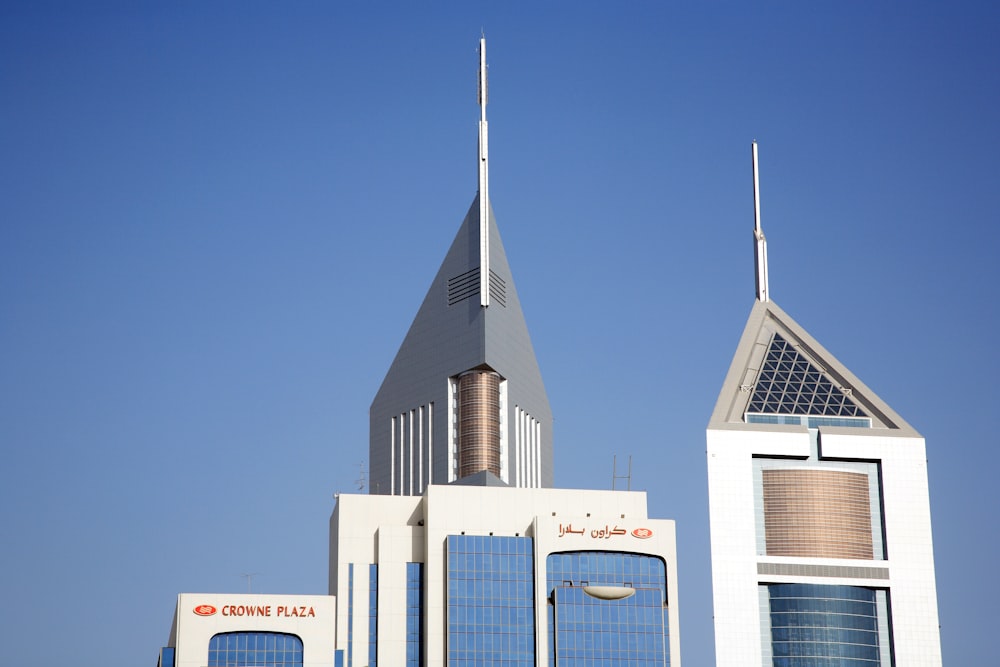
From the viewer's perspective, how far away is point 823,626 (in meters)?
196

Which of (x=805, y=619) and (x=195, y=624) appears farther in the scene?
(x=805, y=619)

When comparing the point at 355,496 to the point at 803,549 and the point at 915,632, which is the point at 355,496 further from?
the point at 915,632

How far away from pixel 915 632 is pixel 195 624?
83623mm

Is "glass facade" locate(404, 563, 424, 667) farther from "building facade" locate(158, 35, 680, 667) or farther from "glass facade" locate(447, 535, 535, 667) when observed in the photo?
"glass facade" locate(447, 535, 535, 667)

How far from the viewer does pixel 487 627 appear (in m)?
171

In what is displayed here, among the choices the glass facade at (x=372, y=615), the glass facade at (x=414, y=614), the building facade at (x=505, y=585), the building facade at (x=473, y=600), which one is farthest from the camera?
the glass facade at (x=372, y=615)

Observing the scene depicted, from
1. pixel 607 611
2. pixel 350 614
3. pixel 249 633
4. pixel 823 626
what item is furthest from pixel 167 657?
pixel 823 626

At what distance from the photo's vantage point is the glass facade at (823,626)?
194 meters

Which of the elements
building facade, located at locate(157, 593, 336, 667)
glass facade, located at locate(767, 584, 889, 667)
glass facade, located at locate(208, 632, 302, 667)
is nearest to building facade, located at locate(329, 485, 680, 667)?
building facade, located at locate(157, 593, 336, 667)


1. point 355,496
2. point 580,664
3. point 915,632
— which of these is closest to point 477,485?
point 355,496

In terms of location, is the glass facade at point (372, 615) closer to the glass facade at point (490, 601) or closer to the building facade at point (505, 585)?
the building facade at point (505, 585)

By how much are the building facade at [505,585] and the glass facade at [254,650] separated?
20.8ft

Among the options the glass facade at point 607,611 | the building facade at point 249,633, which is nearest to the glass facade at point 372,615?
the building facade at point 249,633

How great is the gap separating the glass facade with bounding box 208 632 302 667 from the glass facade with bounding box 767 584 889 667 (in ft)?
190
